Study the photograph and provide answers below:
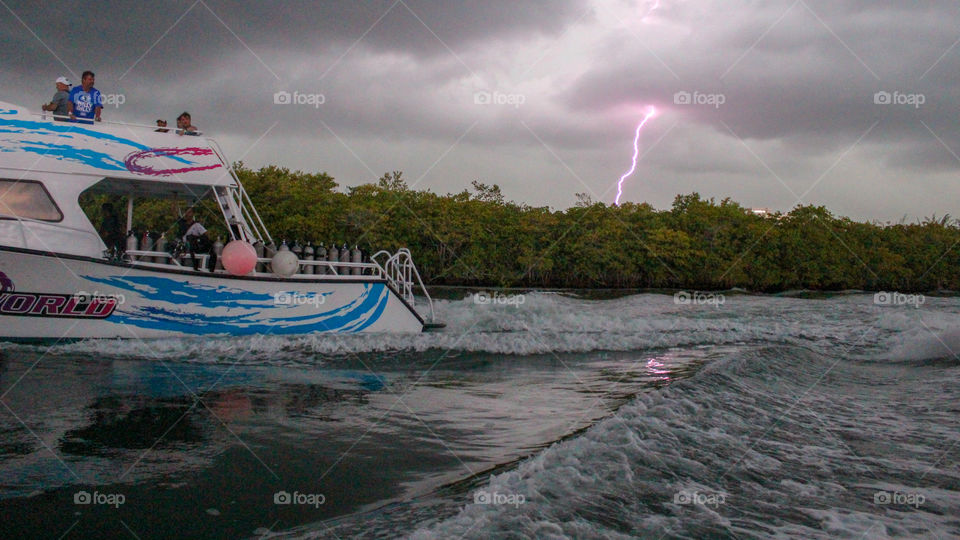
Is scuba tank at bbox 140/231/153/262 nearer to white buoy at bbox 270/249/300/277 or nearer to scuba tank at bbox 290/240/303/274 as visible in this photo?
white buoy at bbox 270/249/300/277

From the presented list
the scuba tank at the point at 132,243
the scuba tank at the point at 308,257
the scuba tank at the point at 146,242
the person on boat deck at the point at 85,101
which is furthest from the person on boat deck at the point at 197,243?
the person on boat deck at the point at 85,101

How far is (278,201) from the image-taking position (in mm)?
54312


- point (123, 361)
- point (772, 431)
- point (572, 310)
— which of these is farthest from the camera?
point (572, 310)

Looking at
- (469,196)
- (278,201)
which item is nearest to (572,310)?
(278,201)

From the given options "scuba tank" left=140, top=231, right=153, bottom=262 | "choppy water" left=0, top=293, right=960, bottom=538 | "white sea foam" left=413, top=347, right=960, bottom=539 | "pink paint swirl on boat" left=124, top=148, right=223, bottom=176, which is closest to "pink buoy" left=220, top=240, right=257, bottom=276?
"scuba tank" left=140, top=231, right=153, bottom=262

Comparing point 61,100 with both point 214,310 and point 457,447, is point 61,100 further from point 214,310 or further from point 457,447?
point 457,447

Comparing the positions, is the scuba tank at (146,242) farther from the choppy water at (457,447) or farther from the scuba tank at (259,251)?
the scuba tank at (259,251)

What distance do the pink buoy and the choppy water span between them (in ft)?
4.37

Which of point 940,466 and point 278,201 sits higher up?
point 278,201

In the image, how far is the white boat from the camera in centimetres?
1102

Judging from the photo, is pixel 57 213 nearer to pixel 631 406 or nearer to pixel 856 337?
pixel 631 406

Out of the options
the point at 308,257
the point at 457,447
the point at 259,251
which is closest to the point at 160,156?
the point at 259,251

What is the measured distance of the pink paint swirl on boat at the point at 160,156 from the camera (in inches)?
503

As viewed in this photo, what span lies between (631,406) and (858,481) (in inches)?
93.5
